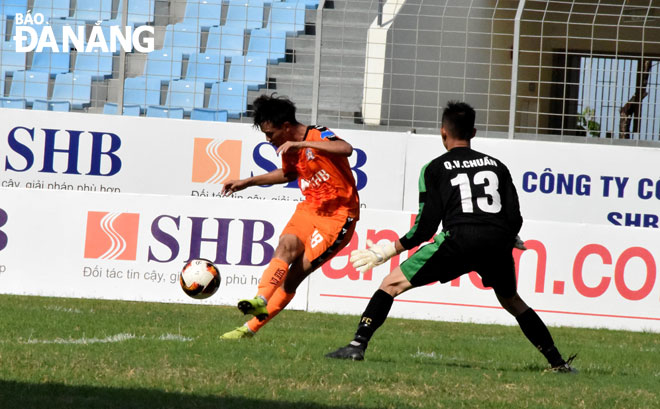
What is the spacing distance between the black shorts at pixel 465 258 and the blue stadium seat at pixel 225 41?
8.76 metres

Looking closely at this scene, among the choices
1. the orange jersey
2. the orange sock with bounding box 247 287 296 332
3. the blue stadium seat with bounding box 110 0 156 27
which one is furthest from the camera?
the blue stadium seat with bounding box 110 0 156 27

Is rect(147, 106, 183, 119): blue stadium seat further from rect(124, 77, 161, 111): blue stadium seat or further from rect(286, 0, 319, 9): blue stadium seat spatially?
rect(286, 0, 319, 9): blue stadium seat

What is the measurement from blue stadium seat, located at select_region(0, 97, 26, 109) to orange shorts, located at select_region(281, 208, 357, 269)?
8.60 metres

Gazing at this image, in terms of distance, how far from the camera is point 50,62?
15484mm

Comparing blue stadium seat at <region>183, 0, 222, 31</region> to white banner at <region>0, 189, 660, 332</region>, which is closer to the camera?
white banner at <region>0, 189, 660, 332</region>

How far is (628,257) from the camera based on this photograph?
11664mm

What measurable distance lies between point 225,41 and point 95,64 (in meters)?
1.95

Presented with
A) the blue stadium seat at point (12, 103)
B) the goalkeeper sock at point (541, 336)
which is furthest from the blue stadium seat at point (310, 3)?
the goalkeeper sock at point (541, 336)

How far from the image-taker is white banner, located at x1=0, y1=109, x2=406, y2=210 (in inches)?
571

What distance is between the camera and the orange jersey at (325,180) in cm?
798

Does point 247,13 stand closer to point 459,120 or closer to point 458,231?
point 459,120

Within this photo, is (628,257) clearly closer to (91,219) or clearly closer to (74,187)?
(91,219)

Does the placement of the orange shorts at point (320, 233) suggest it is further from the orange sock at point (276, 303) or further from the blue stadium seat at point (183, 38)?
the blue stadium seat at point (183, 38)

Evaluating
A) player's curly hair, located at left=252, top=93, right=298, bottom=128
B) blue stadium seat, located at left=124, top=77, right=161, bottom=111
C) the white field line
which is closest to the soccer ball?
the white field line
